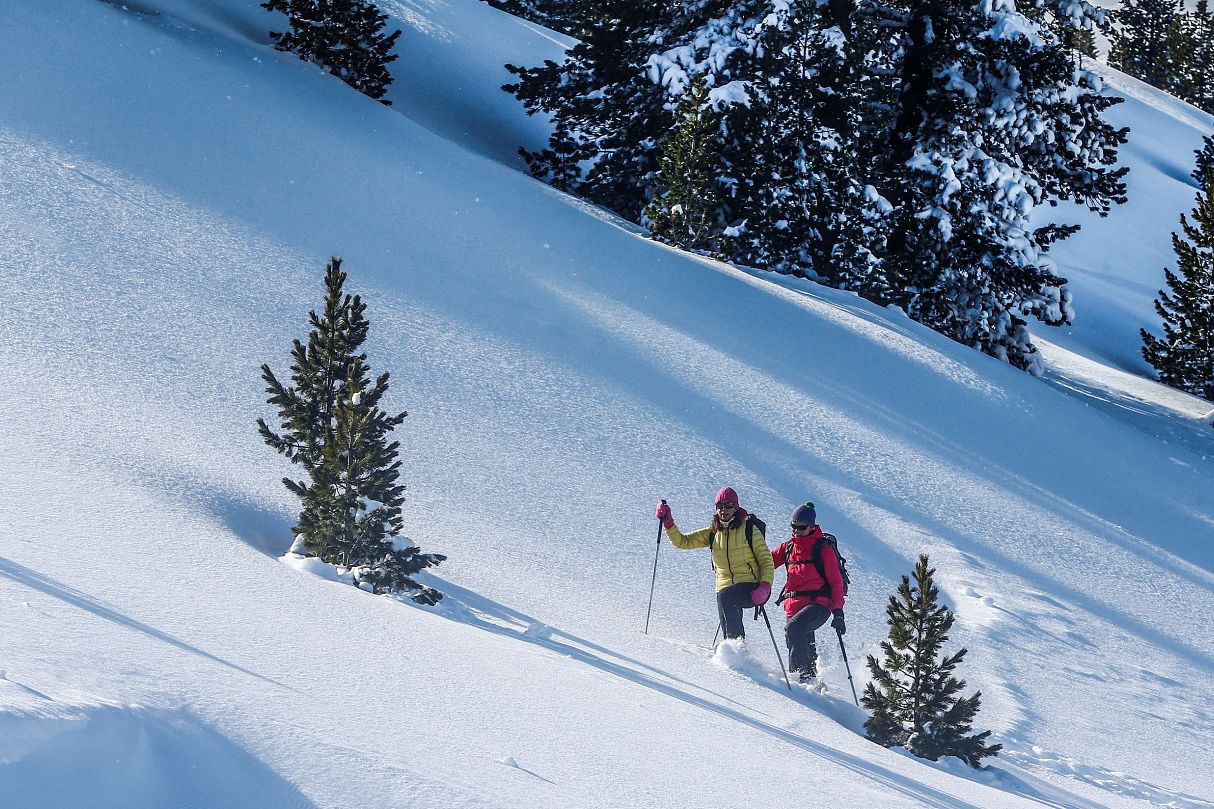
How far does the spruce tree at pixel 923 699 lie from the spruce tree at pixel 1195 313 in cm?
1566

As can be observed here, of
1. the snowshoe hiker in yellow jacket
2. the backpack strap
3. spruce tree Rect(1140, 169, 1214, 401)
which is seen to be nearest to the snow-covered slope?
the snowshoe hiker in yellow jacket

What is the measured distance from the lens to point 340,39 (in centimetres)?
1920

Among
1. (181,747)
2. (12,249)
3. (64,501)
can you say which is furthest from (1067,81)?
(181,747)

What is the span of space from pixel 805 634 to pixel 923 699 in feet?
4.13

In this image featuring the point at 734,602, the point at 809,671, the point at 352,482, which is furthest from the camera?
the point at 734,602

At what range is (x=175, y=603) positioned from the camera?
17.4 ft

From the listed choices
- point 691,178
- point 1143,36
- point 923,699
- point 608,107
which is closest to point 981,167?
point 691,178

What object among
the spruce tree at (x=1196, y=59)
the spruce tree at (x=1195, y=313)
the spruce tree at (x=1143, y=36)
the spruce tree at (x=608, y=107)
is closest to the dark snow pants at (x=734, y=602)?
the spruce tree at (x=608, y=107)

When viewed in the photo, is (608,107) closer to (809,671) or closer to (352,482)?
(809,671)

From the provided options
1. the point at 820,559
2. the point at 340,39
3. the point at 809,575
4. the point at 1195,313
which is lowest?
the point at 809,575

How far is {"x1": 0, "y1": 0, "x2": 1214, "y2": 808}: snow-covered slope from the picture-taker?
4352 millimetres

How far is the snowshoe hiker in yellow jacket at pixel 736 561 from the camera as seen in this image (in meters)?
8.50

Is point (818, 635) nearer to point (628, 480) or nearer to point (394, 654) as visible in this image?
point (628, 480)

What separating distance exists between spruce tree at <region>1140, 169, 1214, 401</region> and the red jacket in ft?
48.8
